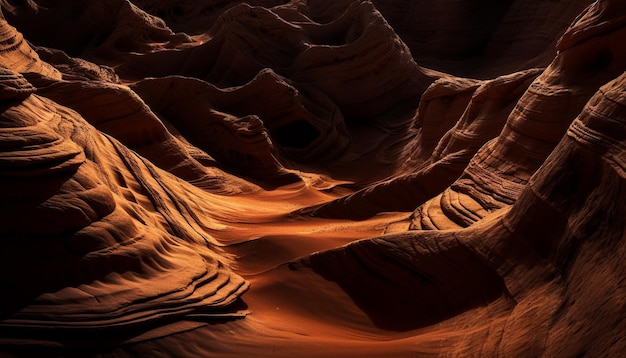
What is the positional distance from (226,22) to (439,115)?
19.1ft

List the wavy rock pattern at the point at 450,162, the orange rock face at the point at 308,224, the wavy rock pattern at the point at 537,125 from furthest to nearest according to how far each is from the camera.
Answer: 1. the wavy rock pattern at the point at 450,162
2. the wavy rock pattern at the point at 537,125
3. the orange rock face at the point at 308,224

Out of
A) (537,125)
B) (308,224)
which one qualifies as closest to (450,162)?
(308,224)

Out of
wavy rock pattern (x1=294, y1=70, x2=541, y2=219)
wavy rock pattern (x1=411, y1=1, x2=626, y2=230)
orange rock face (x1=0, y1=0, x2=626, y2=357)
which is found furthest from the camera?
wavy rock pattern (x1=294, y1=70, x2=541, y2=219)

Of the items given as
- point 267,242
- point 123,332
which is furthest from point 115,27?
point 123,332

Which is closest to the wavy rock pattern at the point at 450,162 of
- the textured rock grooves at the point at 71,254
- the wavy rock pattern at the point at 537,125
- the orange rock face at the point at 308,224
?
the orange rock face at the point at 308,224

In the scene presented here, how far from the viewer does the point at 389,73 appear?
13445mm

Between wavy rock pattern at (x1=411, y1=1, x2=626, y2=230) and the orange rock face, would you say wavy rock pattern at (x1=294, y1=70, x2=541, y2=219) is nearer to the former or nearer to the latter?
the orange rock face

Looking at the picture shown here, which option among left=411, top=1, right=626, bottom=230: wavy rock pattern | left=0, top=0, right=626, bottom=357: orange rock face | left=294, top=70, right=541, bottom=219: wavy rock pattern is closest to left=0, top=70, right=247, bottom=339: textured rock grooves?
left=0, top=0, right=626, bottom=357: orange rock face

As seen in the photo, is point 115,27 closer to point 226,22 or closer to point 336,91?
point 226,22

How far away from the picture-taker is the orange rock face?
2998 millimetres

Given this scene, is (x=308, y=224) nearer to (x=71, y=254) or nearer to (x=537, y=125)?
(x=537, y=125)

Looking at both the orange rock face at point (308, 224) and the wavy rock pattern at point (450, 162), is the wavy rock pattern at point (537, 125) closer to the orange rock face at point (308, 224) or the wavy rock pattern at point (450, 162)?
the orange rock face at point (308, 224)

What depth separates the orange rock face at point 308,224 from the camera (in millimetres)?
2998

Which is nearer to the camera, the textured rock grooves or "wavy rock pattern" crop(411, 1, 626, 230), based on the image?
the textured rock grooves
